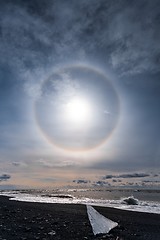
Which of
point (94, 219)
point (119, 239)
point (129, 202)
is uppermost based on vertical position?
point (129, 202)

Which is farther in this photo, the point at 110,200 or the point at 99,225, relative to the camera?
the point at 110,200

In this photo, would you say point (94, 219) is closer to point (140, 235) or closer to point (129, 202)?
point (140, 235)

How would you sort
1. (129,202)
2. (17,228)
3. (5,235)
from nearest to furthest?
(5,235)
(17,228)
(129,202)

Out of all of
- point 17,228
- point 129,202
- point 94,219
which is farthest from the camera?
point 129,202

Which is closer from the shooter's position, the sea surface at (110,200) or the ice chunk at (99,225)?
the ice chunk at (99,225)

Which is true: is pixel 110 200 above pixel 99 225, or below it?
above

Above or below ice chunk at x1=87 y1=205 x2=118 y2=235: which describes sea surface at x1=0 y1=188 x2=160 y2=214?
above

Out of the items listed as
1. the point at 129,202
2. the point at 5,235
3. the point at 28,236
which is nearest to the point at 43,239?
the point at 28,236

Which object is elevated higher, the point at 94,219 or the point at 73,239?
the point at 94,219

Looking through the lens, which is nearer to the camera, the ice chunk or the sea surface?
the ice chunk

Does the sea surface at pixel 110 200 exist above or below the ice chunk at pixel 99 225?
above

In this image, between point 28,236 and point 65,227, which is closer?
point 28,236
